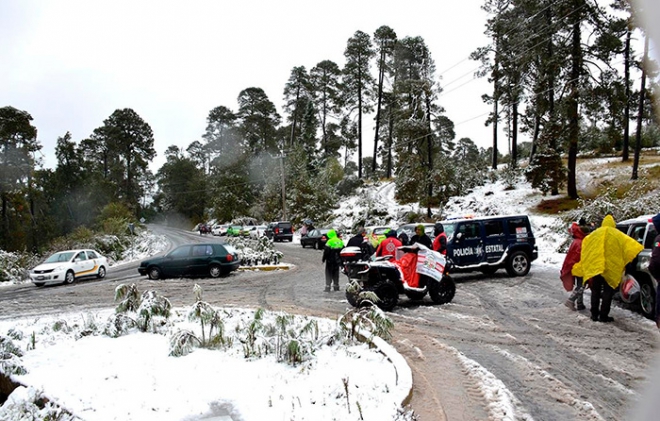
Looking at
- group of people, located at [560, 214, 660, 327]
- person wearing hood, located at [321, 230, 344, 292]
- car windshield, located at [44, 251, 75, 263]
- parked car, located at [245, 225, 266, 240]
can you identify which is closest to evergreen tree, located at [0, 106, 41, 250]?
parked car, located at [245, 225, 266, 240]

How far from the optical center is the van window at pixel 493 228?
13.7 meters

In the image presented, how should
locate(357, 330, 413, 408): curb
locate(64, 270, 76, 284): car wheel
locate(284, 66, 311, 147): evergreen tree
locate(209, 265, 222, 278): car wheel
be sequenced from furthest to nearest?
locate(284, 66, 311, 147): evergreen tree < locate(64, 270, 76, 284): car wheel < locate(209, 265, 222, 278): car wheel < locate(357, 330, 413, 408): curb

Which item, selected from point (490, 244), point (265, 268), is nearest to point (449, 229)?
point (490, 244)

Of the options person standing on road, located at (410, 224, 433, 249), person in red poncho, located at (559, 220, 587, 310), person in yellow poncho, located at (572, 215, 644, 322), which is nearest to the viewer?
person in yellow poncho, located at (572, 215, 644, 322)

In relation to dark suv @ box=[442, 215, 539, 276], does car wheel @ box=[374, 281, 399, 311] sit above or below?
below

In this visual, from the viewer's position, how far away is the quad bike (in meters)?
9.62

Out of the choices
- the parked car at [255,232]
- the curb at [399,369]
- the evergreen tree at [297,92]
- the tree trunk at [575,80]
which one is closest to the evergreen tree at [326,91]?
the evergreen tree at [297,92]

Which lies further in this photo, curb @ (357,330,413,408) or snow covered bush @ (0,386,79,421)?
curb @ (357,330,413,408)

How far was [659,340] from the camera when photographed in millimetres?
6844

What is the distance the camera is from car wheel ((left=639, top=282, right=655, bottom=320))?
26.1ft

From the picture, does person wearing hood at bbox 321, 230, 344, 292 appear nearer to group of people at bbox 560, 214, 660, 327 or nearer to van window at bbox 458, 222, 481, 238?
van window at bbox 458, 222, 481, 238

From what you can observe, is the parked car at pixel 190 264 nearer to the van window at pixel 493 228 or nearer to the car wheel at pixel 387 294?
the car wheel at pixel 387 294

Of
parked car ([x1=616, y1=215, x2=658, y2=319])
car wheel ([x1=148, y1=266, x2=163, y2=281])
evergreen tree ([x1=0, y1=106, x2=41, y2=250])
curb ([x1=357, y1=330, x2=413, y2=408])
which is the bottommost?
car wheel ([x1=148, y1=266, x2=163, y2=281])

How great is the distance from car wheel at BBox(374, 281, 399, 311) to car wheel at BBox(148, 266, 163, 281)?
37.3 ft
